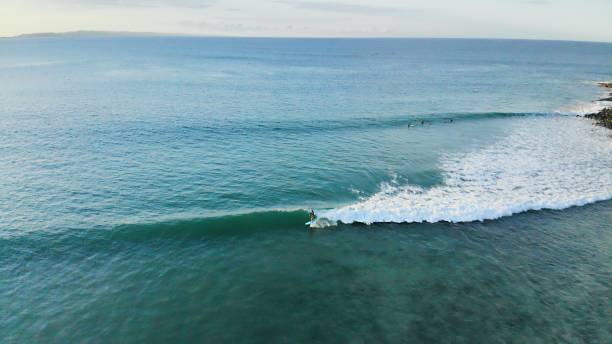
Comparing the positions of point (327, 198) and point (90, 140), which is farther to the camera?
point (90, 140)

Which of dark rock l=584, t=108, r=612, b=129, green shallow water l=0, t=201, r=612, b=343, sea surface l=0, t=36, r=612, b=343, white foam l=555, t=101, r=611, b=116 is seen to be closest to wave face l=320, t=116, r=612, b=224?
sea surface l=0, t=36, r=612, b=343

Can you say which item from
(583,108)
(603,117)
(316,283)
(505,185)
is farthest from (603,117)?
(316,283)

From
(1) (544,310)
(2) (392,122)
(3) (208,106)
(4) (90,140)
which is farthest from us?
(3) (208,106)

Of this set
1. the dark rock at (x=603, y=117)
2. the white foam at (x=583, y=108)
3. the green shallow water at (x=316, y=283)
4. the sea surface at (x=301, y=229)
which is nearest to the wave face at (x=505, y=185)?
the sea surface at (x=301, y=229)

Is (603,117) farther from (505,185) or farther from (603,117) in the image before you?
(505,185)

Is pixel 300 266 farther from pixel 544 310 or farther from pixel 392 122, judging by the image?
pixel 392 122

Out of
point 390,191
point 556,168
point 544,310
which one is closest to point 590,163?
point 556,168
